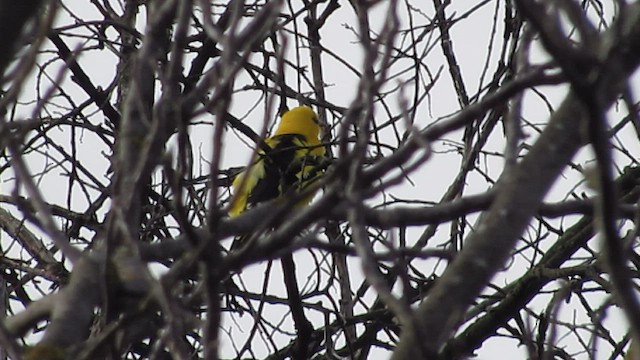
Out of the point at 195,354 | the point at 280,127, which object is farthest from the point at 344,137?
the point at 280,127

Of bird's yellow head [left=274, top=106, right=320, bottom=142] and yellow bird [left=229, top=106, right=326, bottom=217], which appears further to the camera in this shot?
bird's yellow head [left=274, top=106, right=320, bottom=142]

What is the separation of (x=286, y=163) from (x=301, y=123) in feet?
6.51

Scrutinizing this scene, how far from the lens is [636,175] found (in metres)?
4.81

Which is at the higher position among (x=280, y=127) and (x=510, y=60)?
(x=280, y=127)

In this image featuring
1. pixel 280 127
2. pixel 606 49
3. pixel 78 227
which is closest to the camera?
pixel 606 49

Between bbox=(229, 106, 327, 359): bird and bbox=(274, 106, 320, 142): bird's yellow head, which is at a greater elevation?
bbox=(274, 106, 320, 142): bird's yellow head

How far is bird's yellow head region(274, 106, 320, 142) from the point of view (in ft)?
26.8

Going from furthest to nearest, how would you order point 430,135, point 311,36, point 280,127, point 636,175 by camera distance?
point 280,127
point 311,36
point 636,175
point 430,135

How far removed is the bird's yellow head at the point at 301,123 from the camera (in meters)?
8.17

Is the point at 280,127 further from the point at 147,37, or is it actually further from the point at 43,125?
A: the point at 147,37

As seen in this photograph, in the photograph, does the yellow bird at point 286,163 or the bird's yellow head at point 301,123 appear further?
the bird's yellow head at point 301,123

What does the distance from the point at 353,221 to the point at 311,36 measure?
3.97 m

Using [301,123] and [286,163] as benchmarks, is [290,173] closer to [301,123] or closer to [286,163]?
[286,163]

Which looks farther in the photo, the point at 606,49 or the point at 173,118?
the point at 173,118
